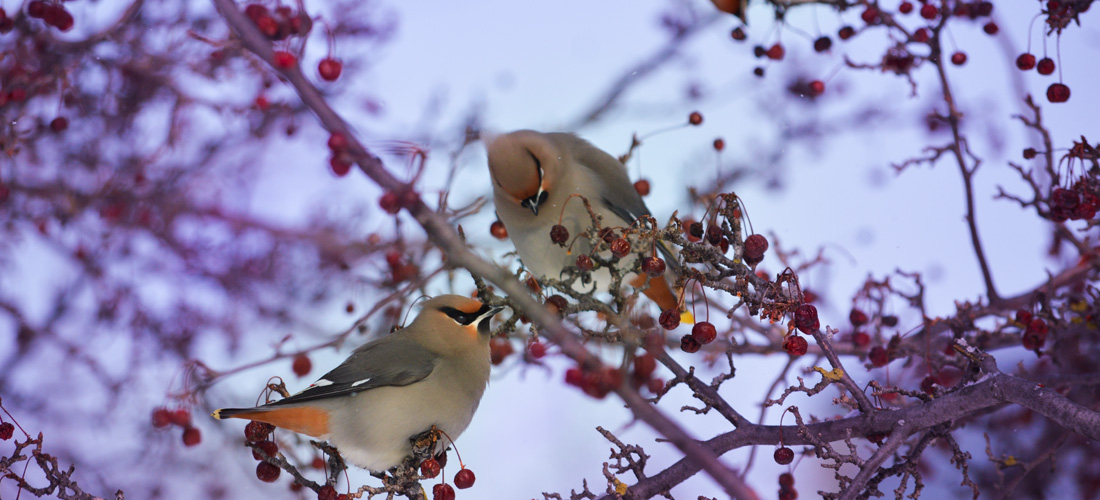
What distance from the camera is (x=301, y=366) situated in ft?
6.77

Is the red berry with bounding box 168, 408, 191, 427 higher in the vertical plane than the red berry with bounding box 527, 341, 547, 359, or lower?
lower

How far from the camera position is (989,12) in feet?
6.19

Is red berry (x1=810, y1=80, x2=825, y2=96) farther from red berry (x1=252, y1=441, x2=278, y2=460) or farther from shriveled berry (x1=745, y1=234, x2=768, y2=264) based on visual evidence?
red berry (x1=252, y1=441, x2=278, y2=460)

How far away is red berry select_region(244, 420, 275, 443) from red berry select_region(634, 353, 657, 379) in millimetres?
770

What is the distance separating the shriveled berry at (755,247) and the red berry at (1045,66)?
44.3 inches

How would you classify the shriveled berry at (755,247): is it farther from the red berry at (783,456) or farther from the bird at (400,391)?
the bird at (400,391)

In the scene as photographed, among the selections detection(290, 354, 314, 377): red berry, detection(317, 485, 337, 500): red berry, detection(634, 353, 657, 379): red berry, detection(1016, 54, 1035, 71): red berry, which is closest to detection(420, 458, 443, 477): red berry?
detection(317, 485, 337, 500): red berry

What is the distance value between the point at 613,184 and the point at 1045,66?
1.09 m

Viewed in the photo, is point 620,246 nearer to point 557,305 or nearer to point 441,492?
point 557,305

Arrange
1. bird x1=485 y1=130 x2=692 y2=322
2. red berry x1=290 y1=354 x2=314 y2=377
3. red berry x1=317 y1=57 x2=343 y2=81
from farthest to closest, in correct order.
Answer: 1. red berry x1=290 y1=354 x2=314 y2=377
2. bird x1=485 y1=130 x2=692 y2=322
3. red berry x1=317 y1=57 x2=343 y2=81

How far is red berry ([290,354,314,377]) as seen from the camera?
2055mm

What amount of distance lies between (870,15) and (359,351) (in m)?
1.51

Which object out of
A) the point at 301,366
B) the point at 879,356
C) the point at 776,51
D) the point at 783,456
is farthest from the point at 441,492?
the point at 776,51

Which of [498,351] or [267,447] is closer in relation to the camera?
[267,447]
